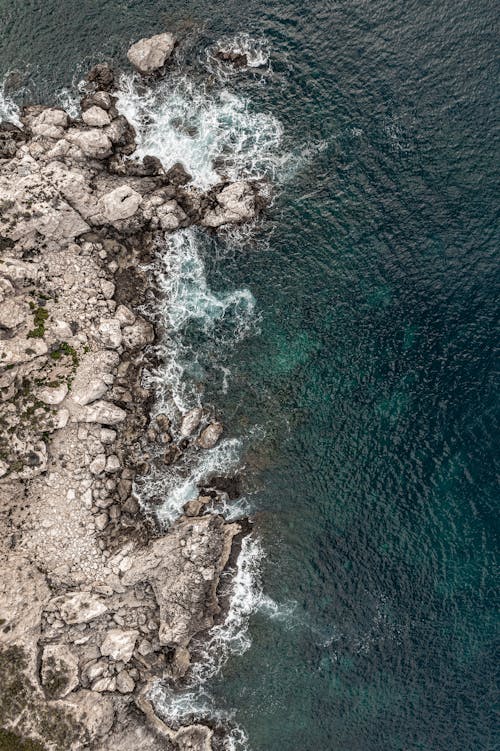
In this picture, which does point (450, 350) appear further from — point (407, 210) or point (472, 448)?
point (407, 210)

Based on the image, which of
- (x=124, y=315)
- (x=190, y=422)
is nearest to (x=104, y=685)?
(x=190, y=422)

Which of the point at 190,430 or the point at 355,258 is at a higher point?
the point at 355,258

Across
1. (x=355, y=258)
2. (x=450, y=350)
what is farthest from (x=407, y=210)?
(x=450, y=350)

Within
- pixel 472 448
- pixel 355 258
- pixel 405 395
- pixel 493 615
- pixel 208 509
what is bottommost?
pixel 493 615

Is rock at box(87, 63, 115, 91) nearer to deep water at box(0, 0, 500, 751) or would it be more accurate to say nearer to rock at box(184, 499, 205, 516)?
deep water at box(0, 0, 500, 751)

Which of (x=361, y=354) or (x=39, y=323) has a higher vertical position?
(x=39, y=323)

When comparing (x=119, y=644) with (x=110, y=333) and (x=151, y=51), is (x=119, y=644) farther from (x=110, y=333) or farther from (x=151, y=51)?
(x=151, y=51)

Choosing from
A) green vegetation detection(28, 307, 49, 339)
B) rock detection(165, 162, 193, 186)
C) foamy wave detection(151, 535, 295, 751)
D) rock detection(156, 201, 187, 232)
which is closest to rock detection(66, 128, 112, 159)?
rock detection(165, 162, 193, 186)
